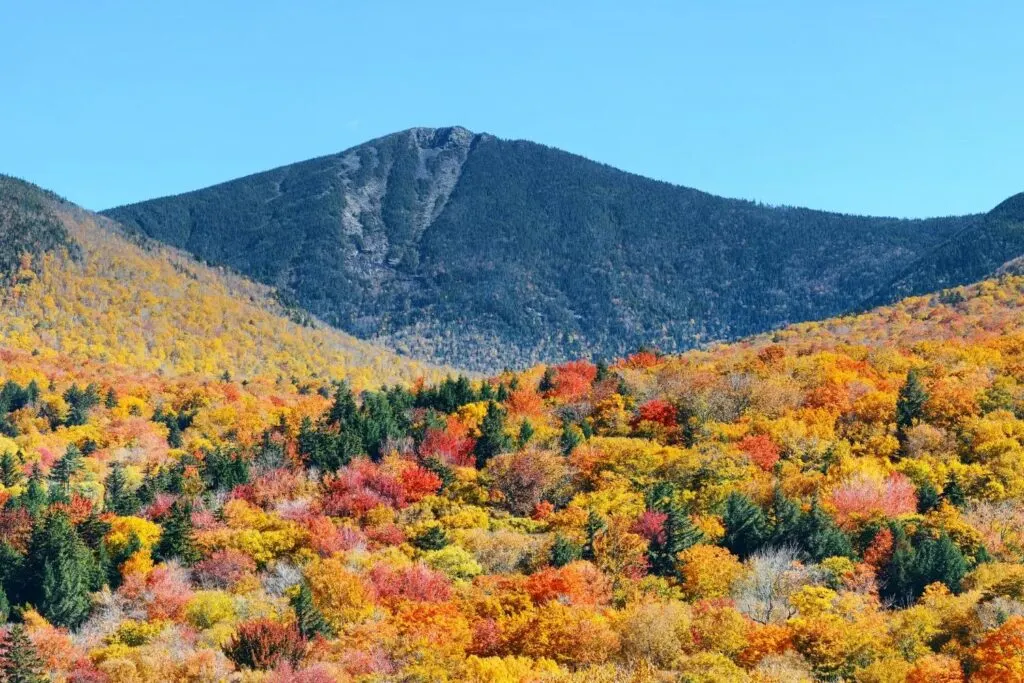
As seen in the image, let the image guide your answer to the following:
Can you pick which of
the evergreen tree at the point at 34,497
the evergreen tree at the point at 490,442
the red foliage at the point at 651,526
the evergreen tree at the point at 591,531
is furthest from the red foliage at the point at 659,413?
the evergreen tree at the point at 34,497

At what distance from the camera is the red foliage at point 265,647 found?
184ft

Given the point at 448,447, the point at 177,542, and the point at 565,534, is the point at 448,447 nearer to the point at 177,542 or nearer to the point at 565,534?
the point at 565,534

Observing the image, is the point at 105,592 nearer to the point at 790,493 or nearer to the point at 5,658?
the point at 5,658

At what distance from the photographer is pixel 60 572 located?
7500 cm

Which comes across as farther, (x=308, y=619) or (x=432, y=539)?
(x=432, y=539)

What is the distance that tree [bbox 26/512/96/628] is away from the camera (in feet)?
242

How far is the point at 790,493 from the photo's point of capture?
8625cm

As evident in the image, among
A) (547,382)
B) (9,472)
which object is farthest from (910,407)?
(9,472)

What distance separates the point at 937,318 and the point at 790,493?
93759 millimetres

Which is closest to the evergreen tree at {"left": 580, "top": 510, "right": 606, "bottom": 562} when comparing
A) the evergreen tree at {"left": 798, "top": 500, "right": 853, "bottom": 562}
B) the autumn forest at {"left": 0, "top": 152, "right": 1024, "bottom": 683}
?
the autumn forest at {"left": 0, "top": 152, "right": 1024, "bottom": 683}

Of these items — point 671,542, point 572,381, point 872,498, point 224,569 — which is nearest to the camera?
point 671,542

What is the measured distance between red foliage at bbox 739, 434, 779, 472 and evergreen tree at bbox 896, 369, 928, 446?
12.0 m

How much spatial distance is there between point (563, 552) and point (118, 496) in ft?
154

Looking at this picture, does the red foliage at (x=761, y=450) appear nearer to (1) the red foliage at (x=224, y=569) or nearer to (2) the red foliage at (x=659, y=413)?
(2) the red foliage at (x=659, y=413)
